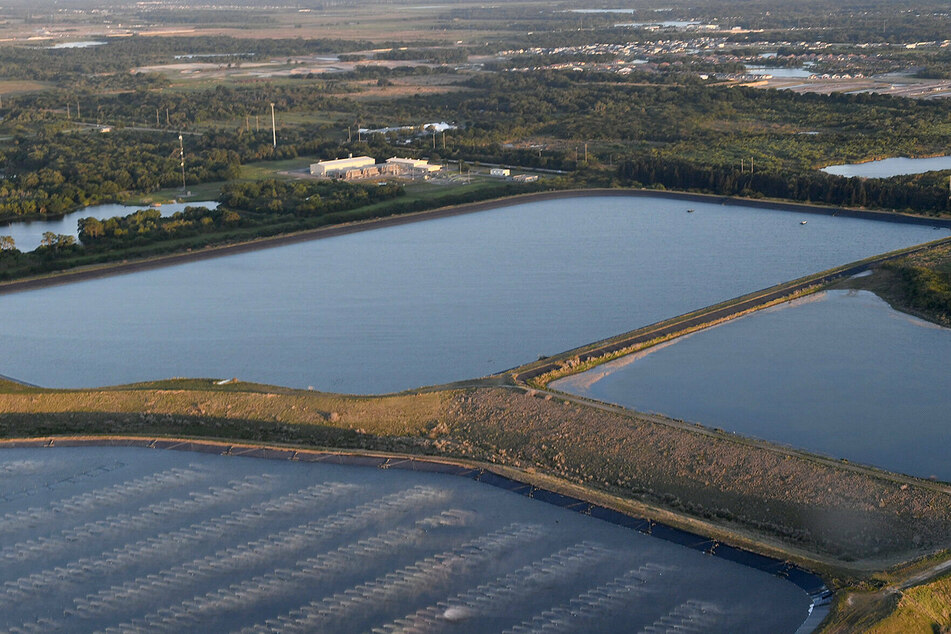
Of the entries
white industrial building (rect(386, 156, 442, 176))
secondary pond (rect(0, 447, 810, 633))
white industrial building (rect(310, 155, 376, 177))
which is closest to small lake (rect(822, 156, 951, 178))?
white industrial building (rect(386, 156, 442, 176))

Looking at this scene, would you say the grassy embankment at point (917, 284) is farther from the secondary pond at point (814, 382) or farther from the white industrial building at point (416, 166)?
the white industrial building at point (416, 166)

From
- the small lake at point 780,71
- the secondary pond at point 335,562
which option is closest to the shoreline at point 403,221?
the secondary pond at point 335,562

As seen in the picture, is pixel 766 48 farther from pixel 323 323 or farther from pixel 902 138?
pixel 323 323

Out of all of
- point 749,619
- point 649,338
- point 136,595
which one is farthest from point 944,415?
point 136,595

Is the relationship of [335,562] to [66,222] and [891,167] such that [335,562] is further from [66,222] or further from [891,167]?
[891,167]

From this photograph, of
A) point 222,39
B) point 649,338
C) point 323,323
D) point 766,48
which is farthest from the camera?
point 222,39
